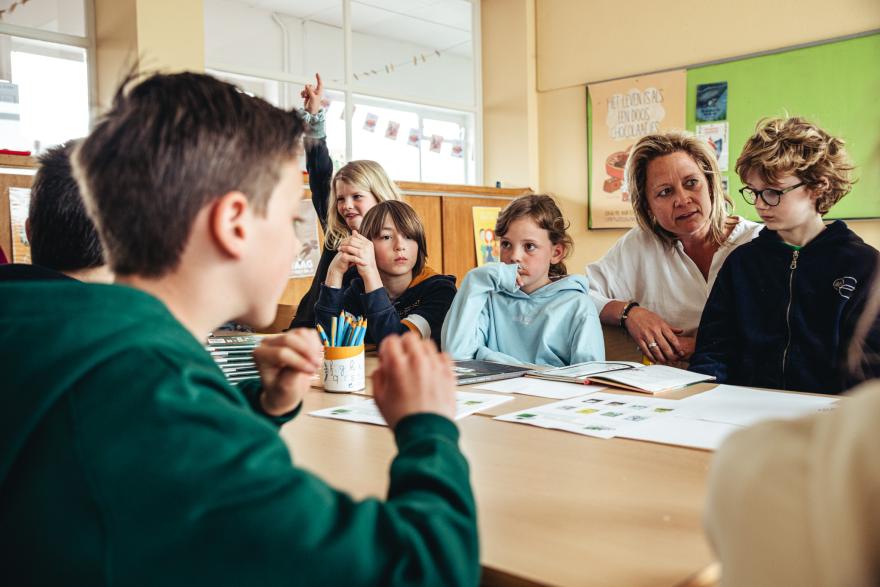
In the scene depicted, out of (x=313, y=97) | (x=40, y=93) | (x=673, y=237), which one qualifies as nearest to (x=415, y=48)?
(x=40, y=93)

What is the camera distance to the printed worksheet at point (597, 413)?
1.14 m

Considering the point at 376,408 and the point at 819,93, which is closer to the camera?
the point at 376,408

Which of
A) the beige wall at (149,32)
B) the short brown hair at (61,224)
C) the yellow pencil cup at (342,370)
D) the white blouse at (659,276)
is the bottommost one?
the yellow pencil cup at (342,370)

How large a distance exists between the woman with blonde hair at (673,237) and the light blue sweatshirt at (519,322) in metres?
0.14

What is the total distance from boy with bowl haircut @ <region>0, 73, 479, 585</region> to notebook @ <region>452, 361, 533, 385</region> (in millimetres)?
899

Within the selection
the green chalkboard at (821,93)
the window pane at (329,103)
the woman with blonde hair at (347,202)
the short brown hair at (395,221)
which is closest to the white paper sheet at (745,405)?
the short brown hair at (395,221)

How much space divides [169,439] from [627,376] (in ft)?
3.84

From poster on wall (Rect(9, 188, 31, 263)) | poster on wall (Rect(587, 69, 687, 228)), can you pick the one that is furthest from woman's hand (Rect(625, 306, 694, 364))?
A: poster on wall (Rect(587, 69, 687, 228))

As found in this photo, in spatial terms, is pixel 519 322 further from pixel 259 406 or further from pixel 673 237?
pixel 259 406

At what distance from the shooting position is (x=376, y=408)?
1203mm

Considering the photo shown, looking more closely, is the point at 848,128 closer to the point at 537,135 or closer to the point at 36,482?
the point at 537,135

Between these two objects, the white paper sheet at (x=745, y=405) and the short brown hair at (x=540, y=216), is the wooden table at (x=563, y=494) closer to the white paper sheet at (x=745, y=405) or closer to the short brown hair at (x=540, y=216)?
the white paper sheet at (x=745, y=405)

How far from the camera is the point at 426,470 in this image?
0.60 metres

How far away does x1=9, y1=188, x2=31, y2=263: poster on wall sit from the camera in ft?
9.35
